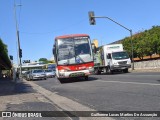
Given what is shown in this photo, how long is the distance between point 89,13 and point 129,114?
29744 mm

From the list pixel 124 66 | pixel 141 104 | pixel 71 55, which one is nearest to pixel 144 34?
pixel 124 66

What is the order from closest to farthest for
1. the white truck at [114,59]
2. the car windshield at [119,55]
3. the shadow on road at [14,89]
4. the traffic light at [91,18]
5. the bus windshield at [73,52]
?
the shadow on road at [14,89] → the bus windshield at [73,52] → the traffic light at [91,18] → the white truck at [114,59] → the car windshield at [119,55]

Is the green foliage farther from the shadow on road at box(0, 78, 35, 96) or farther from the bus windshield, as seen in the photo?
the shadow on road at box(0, 78, 35, 96)

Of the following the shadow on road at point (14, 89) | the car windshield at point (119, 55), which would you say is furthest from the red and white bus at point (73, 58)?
the car windshield at point (119, 55)

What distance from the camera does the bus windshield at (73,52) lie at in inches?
1102

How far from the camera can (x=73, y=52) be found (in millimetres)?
28062

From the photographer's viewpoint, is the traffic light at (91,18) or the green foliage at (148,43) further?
the green foliage at (148,43)

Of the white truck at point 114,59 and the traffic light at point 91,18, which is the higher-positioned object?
the traffic light at point 91,18

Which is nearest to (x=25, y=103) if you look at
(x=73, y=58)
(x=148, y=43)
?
(x=73, y=58)

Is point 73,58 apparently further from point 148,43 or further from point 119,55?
point 148,43

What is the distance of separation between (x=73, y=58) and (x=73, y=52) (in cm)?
45

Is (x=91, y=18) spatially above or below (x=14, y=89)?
above

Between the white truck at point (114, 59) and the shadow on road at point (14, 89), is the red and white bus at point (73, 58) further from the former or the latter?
the white truck at point (114, 59)

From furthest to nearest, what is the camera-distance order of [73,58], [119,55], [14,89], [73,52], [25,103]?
[119,55] → [73,52] → [73,58] → [14,89] → [25,103]
